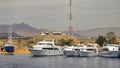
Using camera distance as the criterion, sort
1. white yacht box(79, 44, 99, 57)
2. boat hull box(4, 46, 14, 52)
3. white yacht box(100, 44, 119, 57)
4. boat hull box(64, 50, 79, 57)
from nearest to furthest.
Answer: white yacht box(100, 44, 119, 57), white yacht box(79, 44, 99, 57), boat hull box(64, 50, 79, 57), boat hull box(4, 46, 14, 52)

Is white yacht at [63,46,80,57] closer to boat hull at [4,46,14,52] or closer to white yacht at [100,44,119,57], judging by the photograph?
white yacht at [100,44,119,57]

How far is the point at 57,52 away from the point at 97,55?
54.3ft

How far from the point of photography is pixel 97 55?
160 meters

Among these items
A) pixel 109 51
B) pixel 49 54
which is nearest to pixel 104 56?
pixel 109 51

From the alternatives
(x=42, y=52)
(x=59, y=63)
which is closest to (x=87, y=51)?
(x=42, y=52)

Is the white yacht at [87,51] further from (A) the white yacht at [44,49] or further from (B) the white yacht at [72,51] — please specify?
(A) the white yacht at [44,49]

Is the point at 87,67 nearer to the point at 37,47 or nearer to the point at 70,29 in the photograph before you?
the point at 37,47

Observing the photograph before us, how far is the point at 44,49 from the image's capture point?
15888 cm

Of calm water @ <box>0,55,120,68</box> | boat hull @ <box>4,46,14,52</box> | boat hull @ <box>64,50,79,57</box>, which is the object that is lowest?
calm water @ <box>0,55,120,68</box>

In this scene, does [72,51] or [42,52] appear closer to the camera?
[72,51]

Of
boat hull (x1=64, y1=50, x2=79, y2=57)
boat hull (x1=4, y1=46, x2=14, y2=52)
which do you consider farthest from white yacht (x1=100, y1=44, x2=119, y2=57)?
boat hull (x1=4, y1=46, x2=14, y2=52)

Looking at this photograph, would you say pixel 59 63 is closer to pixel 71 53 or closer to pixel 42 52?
pixel 71 53

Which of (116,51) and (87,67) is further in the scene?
(116,51)

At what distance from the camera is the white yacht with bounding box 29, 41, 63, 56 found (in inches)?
6230
